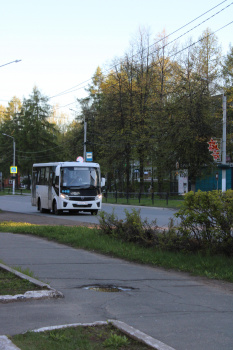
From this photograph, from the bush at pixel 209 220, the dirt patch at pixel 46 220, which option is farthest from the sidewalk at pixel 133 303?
the dirt patch at pixel 46 220

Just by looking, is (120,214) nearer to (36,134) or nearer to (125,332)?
(125,332)

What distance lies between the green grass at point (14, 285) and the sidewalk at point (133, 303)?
42 cm

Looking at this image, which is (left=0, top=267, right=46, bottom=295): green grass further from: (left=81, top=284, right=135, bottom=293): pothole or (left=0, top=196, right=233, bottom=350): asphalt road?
(left=81, top=284, right=135, bottom=293): pothole

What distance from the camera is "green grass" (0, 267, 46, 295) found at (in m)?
6.19

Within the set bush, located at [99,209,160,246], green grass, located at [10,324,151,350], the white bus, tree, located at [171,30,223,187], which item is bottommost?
green grass, located at [10,324,151,350]

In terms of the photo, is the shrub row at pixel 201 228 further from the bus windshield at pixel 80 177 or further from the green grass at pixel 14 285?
the bus windshield at pixel 80 177

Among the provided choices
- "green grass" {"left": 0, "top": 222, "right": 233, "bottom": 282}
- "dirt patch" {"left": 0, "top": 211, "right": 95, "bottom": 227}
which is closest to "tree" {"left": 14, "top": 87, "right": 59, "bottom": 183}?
"dirt patch" {"left": 0, "top": 211, "right": 95, "bottom": 227}

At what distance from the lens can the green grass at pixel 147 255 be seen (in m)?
8.21

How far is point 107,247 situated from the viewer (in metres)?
10.9

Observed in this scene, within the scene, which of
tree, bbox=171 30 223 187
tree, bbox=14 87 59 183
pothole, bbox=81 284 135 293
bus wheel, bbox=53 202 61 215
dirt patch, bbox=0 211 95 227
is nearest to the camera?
pothole, bbox=81 284 135 293

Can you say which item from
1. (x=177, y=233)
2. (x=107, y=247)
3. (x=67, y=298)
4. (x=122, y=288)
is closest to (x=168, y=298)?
(x=122, y=288)

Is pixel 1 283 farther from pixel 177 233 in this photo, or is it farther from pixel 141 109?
pixel 141 109

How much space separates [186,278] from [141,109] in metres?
42.7

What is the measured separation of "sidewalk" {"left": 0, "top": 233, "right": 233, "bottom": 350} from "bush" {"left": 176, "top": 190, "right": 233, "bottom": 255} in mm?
1186
